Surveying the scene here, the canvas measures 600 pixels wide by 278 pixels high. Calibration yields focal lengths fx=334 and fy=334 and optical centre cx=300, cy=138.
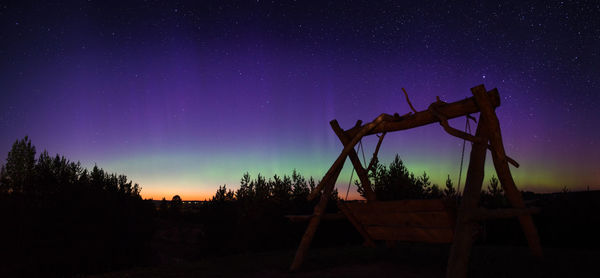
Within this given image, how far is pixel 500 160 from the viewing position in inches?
209

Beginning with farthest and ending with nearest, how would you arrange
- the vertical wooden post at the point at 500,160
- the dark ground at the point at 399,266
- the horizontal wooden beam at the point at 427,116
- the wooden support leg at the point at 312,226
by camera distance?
1. the wooden support leg at the point at 312,226
2. the dark ground at the point at 399,266
3. the horizontal wooden beam at the point at 427,116
4. the vertical wooden post at the point at 500,160

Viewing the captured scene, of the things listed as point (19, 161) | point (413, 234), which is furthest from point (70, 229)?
point (19, 161)

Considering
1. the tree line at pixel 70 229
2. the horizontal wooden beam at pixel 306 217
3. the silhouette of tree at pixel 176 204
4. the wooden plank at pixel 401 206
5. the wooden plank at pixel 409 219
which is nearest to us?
the wooden plank at pixel 401 206

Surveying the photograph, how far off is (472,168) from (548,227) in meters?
6.48

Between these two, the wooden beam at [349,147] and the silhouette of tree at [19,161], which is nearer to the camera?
the wooden beam at [349,147]

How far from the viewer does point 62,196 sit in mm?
22375

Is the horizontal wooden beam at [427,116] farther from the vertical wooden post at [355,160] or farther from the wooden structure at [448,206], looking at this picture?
the vertical wooden post at [355,160]

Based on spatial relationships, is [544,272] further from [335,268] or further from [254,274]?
[254,274]

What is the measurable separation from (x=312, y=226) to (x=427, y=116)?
2.76 meters

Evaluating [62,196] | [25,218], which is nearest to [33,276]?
[25,218]

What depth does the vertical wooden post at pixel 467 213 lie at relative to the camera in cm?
407

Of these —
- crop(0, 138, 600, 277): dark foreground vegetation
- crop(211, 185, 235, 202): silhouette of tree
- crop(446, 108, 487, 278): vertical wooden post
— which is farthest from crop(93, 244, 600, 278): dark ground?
crop(211, 185, 235, 202): silhouette of tree

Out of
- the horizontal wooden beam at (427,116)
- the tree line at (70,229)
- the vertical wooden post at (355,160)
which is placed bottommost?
the tree line at (70,229)

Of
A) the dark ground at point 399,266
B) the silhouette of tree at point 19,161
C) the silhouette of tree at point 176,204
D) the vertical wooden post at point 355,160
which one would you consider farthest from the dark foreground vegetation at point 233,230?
the silhouette of tree at point 176,204
